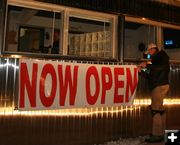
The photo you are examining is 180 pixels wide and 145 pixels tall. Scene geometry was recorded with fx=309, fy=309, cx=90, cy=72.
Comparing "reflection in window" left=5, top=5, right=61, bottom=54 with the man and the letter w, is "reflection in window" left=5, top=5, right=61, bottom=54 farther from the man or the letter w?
the man

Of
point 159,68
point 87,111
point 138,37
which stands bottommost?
point 87,111

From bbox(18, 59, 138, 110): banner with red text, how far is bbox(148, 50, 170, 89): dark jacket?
458 millimetres

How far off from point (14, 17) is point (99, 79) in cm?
376

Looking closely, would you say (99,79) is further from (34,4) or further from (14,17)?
(14,17)

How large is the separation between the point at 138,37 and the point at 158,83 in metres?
2.27

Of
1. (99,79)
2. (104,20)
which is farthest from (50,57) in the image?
(104,20)

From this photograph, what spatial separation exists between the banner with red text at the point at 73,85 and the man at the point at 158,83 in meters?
0.47

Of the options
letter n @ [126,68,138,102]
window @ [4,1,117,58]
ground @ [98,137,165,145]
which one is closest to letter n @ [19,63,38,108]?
window @ [4,1,117,58]

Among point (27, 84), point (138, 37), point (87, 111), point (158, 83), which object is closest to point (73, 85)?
point (87, 111)

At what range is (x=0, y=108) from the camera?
567cm

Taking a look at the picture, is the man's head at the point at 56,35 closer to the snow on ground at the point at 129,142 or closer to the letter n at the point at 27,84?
the letter n at the point at 27,84

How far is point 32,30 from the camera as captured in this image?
8.88 metres

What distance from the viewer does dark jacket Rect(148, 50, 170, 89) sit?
23.6ft

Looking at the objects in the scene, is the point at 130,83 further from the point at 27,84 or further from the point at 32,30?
the point at 32,30
